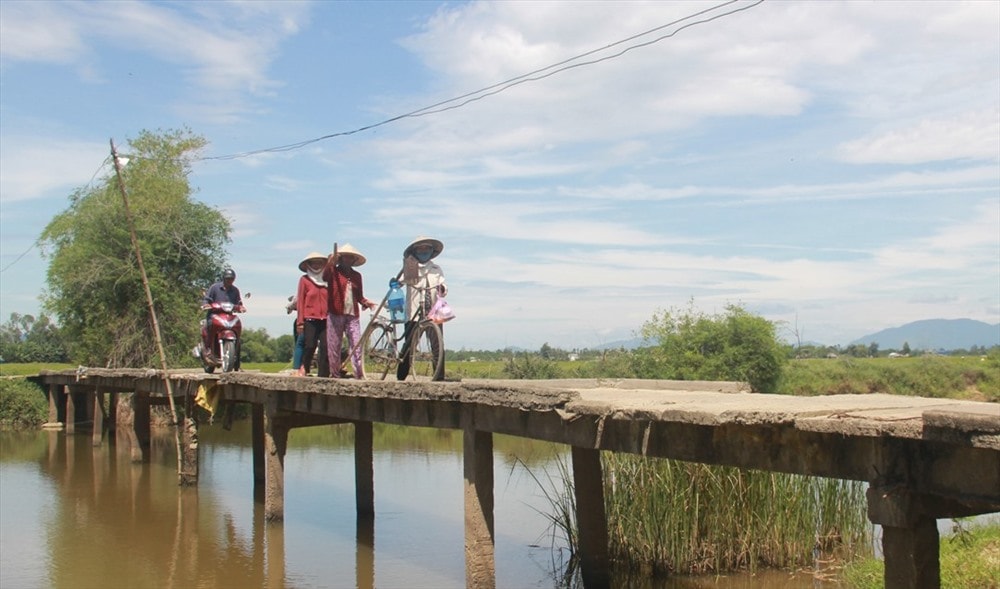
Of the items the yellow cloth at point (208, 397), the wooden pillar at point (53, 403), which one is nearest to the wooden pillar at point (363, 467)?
the yellow cloth at point (208, 397)

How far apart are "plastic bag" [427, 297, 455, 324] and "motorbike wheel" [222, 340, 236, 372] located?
19.8 feet

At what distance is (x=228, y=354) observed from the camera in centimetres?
1462

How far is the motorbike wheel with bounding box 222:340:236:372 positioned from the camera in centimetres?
1459

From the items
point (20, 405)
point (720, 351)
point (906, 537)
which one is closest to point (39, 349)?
point (20, 405)

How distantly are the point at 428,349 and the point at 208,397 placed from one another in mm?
6177

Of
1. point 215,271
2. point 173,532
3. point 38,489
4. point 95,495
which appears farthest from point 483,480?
point 215,271

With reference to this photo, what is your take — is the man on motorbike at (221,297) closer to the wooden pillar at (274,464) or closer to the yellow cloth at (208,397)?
the yellow cloth at (208,397)

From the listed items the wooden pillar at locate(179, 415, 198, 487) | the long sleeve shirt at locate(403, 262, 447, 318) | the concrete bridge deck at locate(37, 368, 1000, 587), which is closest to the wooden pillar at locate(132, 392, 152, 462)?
the wooden pillar at locate(179, 415, 198, 487)

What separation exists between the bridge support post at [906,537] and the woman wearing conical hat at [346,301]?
23.3ft

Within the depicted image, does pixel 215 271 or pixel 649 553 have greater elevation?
pixel 215 271

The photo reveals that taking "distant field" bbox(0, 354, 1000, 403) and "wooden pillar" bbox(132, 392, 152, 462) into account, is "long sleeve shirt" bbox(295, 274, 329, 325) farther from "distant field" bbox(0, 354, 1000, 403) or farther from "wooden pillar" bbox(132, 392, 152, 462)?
"distant field" bbox(0, 354, 1000, 403)

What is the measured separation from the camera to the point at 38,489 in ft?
56.4

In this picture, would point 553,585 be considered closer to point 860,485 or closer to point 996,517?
point 860,485

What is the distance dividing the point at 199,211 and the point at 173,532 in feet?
61.7
